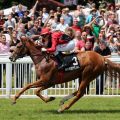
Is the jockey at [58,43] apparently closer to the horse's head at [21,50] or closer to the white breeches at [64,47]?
the white breeches at [64,47]

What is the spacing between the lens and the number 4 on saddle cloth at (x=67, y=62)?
603 inches

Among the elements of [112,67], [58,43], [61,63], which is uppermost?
[58,43]

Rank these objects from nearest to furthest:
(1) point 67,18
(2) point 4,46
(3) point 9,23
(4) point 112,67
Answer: (4) point 112,67
(2) point 4,46
(1) point 67,18
(3) point 9,23

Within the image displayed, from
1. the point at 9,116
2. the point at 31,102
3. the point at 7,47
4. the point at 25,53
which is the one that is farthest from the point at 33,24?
the point at 9,116

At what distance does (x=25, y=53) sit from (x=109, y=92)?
4.09m

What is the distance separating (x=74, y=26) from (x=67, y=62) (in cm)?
761

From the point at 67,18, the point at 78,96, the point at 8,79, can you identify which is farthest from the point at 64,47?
the point at 67,18

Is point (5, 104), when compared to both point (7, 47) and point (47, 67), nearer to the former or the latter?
point (47, 67)

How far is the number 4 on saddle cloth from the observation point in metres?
15.3

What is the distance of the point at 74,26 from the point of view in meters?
22.9

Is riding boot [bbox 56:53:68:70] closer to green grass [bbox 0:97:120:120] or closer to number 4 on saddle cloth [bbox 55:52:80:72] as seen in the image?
number 4 on saddle cloth [bbox 55:52:80:72]

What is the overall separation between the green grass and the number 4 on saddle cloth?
1017 millimetres

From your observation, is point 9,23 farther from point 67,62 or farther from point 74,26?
point 67,62

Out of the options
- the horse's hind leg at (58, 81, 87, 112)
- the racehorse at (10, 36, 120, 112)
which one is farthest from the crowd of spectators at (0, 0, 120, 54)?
the horse's hind leg at (58, 81, 87, 112)
